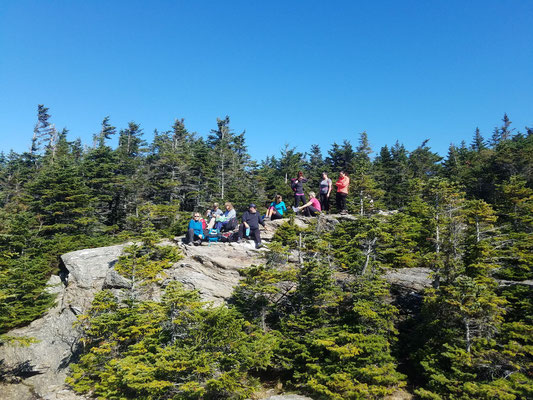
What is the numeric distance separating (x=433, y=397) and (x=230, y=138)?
44.7 m

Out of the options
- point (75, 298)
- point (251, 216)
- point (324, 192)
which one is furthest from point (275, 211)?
point (75, 298)

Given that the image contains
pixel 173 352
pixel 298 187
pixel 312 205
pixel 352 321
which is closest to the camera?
pixel 173 352

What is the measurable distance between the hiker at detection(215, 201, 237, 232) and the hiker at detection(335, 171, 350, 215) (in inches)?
233

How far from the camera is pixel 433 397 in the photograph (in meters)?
6.97

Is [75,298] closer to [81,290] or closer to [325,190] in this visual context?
[81,290]

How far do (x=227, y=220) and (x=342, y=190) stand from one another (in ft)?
21.0

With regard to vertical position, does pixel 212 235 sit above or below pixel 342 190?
below

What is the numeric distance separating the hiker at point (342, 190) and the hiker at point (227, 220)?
591 cm

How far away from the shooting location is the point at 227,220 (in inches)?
530

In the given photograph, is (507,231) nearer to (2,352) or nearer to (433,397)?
(433,397)

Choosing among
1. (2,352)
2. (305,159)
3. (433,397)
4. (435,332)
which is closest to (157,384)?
(433,397)

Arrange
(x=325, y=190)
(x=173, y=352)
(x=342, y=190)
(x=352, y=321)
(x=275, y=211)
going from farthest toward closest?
(x=275, y=211) → (x=325, y=190) → (x=342, y=190) → (x=352, y=321) → (x=173, y=352)

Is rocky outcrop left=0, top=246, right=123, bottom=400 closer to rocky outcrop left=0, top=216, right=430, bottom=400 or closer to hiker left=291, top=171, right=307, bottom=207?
rocky outcrop left=0, top=216, right=430, bottom=400

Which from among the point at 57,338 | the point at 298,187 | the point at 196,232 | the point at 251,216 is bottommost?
the point at 57,338
